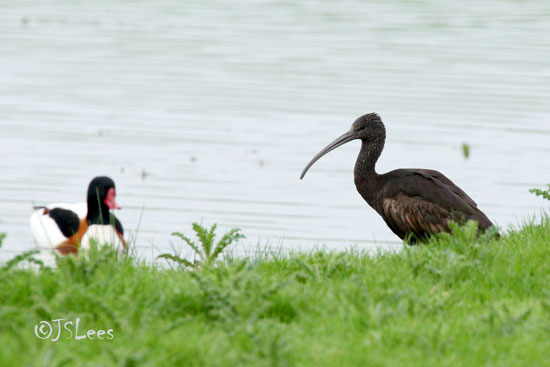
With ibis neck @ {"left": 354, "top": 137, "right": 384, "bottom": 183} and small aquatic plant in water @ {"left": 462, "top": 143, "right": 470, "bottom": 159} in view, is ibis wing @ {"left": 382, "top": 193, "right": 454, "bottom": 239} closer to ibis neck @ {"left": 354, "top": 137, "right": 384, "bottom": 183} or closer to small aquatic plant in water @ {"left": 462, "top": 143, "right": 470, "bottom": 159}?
ibis neck @ {"left": 354, "top": 137, "right": 384, "bottom": 183}

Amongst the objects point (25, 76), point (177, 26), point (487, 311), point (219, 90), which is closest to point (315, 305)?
point (487, 311)

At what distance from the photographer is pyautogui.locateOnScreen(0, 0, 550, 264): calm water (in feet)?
45.4

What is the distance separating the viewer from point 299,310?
5938 mm

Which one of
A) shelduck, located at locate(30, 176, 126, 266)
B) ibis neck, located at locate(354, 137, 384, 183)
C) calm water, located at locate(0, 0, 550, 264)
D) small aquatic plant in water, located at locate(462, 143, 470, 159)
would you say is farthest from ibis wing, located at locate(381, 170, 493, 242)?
small aquatic plant in water, located at locate(462, 143, 470, 159)

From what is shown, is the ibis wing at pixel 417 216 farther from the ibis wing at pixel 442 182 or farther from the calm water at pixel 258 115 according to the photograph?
the calm water at pixel 258 115

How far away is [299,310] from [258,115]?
45.2ft

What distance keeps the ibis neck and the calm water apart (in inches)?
44.8

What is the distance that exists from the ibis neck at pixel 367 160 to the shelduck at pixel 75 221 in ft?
8.51

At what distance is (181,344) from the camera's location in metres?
5.25

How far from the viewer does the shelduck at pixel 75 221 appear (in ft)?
36.9

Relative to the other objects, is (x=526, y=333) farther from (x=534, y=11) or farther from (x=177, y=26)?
(x=534, y=11)

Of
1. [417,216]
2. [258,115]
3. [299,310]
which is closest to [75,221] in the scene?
[417,216]

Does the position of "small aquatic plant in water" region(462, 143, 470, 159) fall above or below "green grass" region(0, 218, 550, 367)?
above

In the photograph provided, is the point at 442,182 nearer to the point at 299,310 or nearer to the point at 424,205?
the point at 424,205
